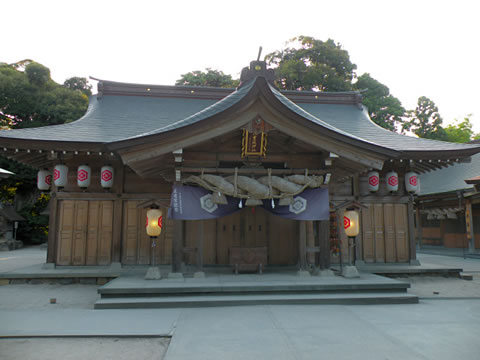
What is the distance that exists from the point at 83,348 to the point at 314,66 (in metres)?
28.8

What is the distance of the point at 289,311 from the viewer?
588cm

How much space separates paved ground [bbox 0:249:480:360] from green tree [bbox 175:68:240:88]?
89.6ft

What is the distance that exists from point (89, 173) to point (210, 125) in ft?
15.5

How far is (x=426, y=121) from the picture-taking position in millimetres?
30688

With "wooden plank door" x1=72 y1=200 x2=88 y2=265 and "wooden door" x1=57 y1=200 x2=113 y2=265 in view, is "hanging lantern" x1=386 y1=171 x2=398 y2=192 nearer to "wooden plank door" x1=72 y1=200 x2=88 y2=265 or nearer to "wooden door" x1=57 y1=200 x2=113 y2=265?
"wooden door" x1=57 y1=200 x2=113 y2=265

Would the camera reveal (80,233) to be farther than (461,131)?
No

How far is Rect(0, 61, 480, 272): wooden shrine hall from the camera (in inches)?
289

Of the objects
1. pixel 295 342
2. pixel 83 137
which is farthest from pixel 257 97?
pixel 83 137

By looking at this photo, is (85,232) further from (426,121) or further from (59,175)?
(426,121)

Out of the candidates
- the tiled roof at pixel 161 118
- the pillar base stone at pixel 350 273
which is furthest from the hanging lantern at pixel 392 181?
the pillar base stone at pixel 350 273

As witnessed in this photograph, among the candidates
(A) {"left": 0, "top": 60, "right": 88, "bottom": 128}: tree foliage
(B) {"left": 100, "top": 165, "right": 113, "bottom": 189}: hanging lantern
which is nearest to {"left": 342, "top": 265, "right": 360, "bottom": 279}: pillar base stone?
(B) {"left": 100, "top": 165, "right": 113, "bottom": 189}: hanging lantern

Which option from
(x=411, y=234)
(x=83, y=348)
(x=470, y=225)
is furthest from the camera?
(x=470, y=225)

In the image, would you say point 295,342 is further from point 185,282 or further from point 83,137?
point 83,137

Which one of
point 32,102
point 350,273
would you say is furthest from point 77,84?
point 350,273
